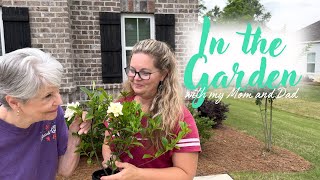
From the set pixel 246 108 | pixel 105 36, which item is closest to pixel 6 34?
pixel 105 36

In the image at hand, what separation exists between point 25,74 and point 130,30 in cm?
513

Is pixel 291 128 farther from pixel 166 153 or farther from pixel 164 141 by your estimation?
pixel 164 141

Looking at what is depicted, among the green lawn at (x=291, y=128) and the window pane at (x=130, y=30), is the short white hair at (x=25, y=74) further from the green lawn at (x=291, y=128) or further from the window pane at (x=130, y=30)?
the window pane at (x=130, y=30)

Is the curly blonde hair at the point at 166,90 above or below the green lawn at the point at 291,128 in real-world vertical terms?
above

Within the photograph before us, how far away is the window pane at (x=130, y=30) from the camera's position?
629 cm

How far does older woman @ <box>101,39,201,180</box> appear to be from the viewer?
156 cm

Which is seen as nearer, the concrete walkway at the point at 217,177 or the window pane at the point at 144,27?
the concrete walkway at the point at 217,177

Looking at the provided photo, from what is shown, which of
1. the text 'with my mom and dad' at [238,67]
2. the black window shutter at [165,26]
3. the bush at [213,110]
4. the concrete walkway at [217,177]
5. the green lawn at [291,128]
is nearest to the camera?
the concrete walkway at [217,177]

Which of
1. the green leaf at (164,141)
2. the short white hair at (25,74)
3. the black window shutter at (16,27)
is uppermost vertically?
the black window shutter at (16,27)

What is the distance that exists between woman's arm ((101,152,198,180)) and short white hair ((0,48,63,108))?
0.52 metres

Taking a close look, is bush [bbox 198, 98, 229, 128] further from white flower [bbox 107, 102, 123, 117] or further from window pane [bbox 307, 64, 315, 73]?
window pane [bbox 307, 64, 315, 73]

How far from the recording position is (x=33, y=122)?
1.57 metres

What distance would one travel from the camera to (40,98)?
1.40 meters

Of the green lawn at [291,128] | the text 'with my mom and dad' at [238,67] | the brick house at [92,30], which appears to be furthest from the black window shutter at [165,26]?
the green lawn at [291,128]
